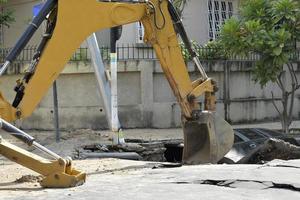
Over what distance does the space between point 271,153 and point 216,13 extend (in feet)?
39.1

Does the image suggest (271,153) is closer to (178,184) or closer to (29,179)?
(178,184)

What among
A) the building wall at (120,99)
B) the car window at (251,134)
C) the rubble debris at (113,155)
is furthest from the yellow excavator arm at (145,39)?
the building wall at (120,99)

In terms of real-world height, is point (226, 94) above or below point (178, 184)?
above

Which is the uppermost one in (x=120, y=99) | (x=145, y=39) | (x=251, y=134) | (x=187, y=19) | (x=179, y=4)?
(x=179, y=4)

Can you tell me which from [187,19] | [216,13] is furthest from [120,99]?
[216,13]

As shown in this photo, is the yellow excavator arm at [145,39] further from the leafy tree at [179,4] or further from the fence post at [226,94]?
the fence post at [226,94]

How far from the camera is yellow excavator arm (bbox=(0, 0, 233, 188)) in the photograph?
9.47 m

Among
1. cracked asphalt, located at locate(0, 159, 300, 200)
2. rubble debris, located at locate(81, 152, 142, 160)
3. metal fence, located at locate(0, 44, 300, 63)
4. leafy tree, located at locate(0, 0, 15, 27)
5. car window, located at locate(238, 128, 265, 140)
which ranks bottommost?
rubble debris, located at locate(81, 152, 142, 160)

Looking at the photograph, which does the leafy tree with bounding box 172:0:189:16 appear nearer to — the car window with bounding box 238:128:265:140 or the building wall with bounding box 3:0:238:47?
the building wall with bounding box 3:0:238:47

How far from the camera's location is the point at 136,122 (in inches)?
710

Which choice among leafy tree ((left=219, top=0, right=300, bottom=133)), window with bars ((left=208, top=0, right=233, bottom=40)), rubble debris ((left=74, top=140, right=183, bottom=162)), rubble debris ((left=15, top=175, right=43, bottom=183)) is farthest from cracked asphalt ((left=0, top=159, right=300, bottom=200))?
window with bars ((left=208, top=0, right=233, bottom=40))

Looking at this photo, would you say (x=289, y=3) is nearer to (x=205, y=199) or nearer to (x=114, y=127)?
(x=114, y=127)

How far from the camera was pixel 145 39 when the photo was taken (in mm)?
11102

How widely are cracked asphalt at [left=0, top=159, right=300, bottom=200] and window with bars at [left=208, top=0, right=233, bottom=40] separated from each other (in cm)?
1277
